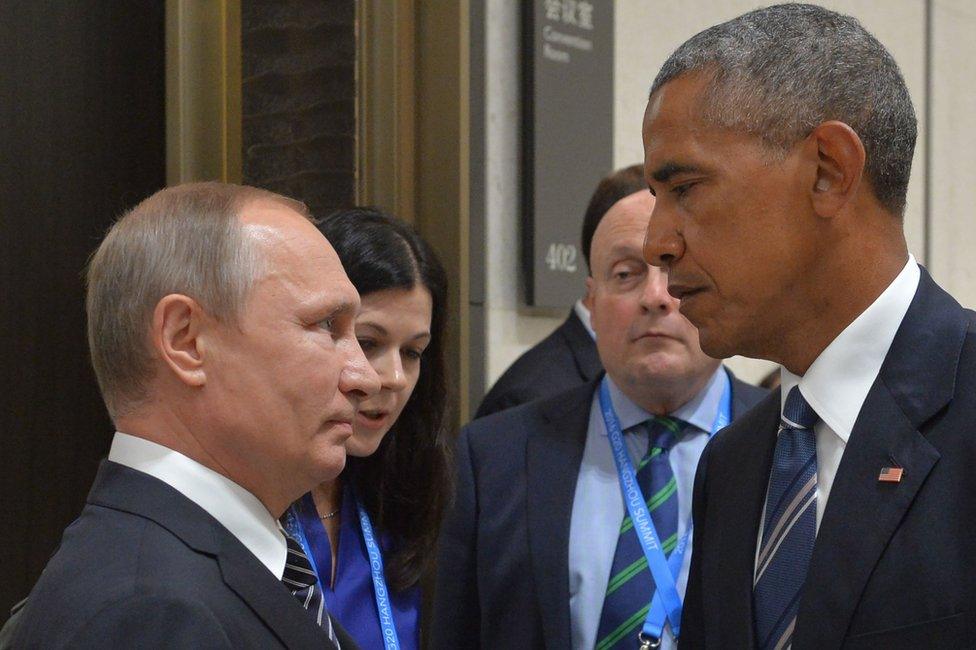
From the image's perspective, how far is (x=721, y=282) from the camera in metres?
1.73

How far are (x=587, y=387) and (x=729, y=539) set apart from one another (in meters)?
1.03

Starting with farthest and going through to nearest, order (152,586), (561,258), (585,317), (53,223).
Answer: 1. (561,258)
2. (585,317)
3. (53,223)
4. (152,586)

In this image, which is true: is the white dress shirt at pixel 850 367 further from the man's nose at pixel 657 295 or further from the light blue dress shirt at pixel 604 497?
the man's nose at pixel 657 295

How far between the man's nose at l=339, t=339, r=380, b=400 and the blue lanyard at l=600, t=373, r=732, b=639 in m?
0.86

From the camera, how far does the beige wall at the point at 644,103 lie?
12.8ft

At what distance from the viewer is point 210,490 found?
5.34 feet

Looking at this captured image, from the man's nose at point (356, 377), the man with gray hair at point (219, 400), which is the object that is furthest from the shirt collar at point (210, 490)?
the man's nose at point (356, 377)

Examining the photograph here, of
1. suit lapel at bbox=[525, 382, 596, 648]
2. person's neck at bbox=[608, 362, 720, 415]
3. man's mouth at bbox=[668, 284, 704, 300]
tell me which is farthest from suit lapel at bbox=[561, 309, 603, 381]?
man's mouth at bbox=[668, 284, 704, 300]

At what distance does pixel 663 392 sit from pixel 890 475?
3.56ft

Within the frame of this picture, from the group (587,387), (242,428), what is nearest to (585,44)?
(587,387)

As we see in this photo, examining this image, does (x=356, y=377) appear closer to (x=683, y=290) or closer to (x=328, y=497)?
(x=683, y=290)

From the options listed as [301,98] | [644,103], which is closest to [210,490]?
[301,98]

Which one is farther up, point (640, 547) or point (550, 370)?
point (550, 370)

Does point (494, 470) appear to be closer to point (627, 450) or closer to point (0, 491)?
point (627, 450)
